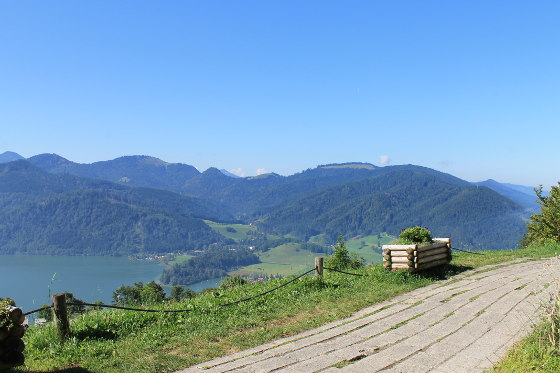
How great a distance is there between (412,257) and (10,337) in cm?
1269

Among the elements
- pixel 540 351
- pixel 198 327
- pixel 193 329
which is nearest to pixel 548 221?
pixel 540 351

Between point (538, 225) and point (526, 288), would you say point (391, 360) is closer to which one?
point (526, 288)

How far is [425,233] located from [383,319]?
726 cm

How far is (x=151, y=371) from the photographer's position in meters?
7.50

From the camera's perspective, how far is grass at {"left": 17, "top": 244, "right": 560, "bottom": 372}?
26.4 feet

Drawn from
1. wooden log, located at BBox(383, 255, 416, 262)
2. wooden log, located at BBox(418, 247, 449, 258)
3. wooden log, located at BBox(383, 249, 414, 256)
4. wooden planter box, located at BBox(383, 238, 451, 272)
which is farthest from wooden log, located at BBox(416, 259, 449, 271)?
wooden log, located at BBox(383, 249, 414, 256)

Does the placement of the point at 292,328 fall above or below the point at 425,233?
below

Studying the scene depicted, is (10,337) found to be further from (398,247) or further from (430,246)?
(430,246)

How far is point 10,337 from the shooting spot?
7027 mm

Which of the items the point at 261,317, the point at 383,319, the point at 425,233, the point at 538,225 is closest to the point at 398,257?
the point at 425,233

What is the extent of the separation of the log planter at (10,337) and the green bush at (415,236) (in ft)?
44.0

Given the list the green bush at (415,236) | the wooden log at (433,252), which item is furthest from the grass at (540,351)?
the green bush at (415,236)

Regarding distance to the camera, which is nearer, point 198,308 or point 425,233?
point 198,308

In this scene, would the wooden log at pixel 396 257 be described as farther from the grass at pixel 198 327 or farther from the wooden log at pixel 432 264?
the grass at pixel 198 327
